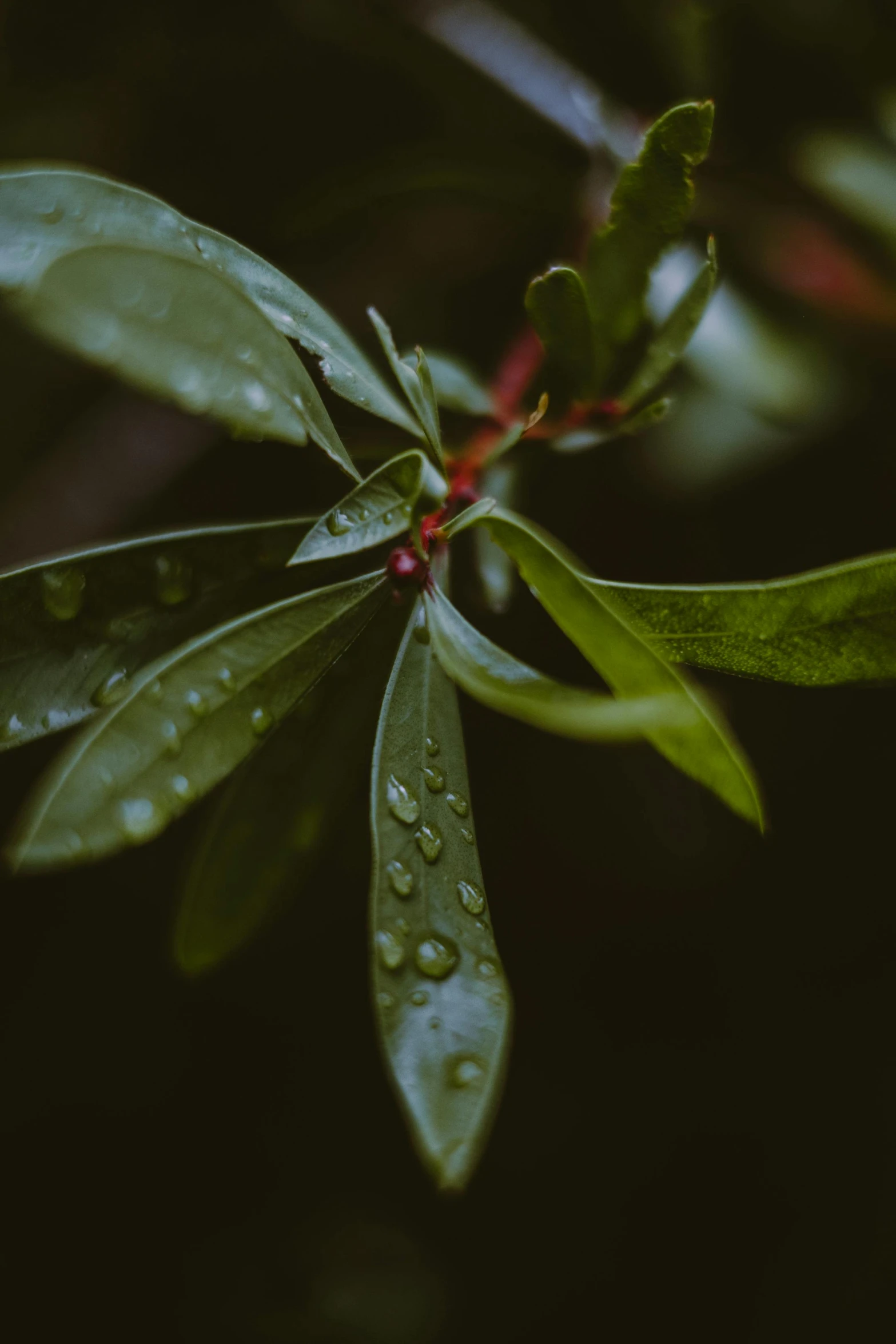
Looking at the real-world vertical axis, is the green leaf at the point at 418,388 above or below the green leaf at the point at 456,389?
below

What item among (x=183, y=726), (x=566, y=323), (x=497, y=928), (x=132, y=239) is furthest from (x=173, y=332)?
(x=497, y=928)

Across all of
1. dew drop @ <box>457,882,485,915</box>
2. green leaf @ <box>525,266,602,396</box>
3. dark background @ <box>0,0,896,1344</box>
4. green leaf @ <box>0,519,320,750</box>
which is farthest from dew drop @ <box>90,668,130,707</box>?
dark background @ <box>0,0,896,1344</box>

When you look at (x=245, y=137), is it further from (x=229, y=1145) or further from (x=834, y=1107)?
(x=834, y=1107)

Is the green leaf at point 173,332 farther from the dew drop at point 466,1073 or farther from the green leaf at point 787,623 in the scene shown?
the dew drop at point 466,1073

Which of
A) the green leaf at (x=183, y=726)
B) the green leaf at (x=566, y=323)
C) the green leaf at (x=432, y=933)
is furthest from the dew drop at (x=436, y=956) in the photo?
the green leaf at (x=566, y=323)

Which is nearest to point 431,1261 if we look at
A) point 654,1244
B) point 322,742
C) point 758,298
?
point 654,1244

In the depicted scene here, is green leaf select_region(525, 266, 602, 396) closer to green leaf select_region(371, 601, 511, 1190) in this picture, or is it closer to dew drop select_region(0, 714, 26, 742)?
green leaf select_region(371, 601, 511, 1190)

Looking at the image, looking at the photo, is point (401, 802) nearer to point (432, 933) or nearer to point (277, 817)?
point (432, 933)
